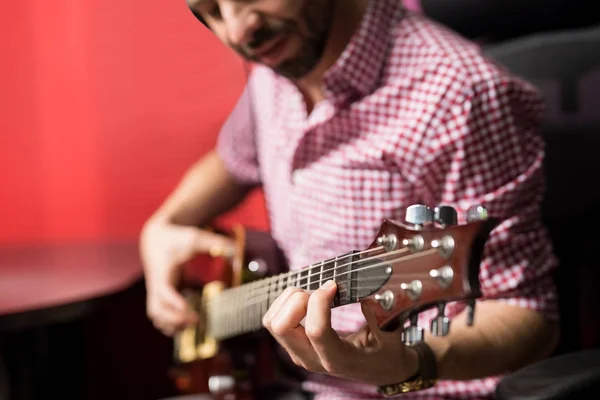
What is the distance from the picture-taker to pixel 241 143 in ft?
3.47

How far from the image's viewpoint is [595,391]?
607 mm

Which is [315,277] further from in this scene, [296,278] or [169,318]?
[169,318]

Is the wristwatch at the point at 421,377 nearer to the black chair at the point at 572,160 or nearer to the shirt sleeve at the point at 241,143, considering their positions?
the black chair at the point at 572,160

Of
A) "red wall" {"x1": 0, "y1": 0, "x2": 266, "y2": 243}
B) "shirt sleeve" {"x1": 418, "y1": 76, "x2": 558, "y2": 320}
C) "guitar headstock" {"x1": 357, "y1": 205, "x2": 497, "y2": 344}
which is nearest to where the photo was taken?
"guitar headstock" {"x1": 357, "y1": 205, "x2": 497, "y2": 344}

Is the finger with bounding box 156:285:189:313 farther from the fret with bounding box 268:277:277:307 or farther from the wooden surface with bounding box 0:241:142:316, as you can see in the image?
the fret with bounding box 268:277:277:307

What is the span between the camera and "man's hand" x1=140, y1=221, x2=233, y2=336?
1.06 metres

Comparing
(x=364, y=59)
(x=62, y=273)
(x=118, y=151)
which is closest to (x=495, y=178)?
(x=364, y=59)

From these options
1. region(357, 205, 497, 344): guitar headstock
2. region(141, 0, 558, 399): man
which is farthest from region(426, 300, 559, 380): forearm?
region(357, 205, 497, 344): guitar headstock

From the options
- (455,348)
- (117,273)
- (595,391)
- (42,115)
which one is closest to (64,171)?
(42,115)

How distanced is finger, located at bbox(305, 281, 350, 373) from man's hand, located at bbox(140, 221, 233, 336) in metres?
Answer: 0.51

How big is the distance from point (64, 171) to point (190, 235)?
35 cm

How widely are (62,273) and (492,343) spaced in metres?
0.75

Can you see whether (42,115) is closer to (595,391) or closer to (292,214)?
(292,214)

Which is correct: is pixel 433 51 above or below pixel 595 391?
above
